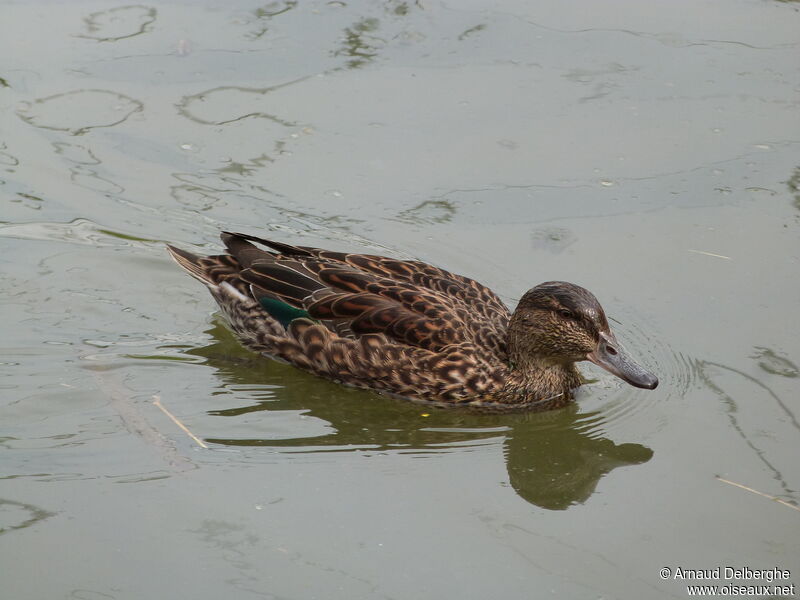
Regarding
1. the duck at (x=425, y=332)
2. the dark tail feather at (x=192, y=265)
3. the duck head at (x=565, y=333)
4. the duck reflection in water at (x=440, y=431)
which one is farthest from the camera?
the dark tail feather at (x=192, y=265)

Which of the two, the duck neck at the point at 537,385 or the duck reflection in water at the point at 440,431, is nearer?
the duck reflection in water at the point at 440,431

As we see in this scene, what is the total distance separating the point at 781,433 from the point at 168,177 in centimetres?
503

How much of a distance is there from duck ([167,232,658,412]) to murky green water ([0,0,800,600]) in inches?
8.1

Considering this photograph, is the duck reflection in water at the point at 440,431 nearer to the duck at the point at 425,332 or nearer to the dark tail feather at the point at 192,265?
the duck at the point at 425,332

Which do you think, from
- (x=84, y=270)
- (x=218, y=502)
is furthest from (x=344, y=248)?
(x=218, y=502)

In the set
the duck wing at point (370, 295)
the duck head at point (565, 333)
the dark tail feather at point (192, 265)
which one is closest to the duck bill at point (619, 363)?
the duck head at point (565, 333)

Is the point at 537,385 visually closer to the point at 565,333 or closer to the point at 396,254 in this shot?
the point at 565,333

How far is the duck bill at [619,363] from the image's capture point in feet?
24.7

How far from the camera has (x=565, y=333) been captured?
7816 millimetres

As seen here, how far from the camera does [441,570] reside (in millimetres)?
6227

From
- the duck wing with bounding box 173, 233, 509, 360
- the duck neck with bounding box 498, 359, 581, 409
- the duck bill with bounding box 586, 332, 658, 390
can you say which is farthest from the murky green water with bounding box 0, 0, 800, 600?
the duck wing with bounding box 173, 233, 509, 360

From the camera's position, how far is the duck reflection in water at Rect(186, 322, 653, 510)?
23.8 ft

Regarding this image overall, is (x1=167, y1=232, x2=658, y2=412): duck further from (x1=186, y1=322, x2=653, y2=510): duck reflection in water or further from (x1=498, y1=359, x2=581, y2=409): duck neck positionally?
(x1=186, y1=322, x2=653, y2=510): duck reflection in water

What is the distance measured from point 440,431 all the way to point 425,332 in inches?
25.7
